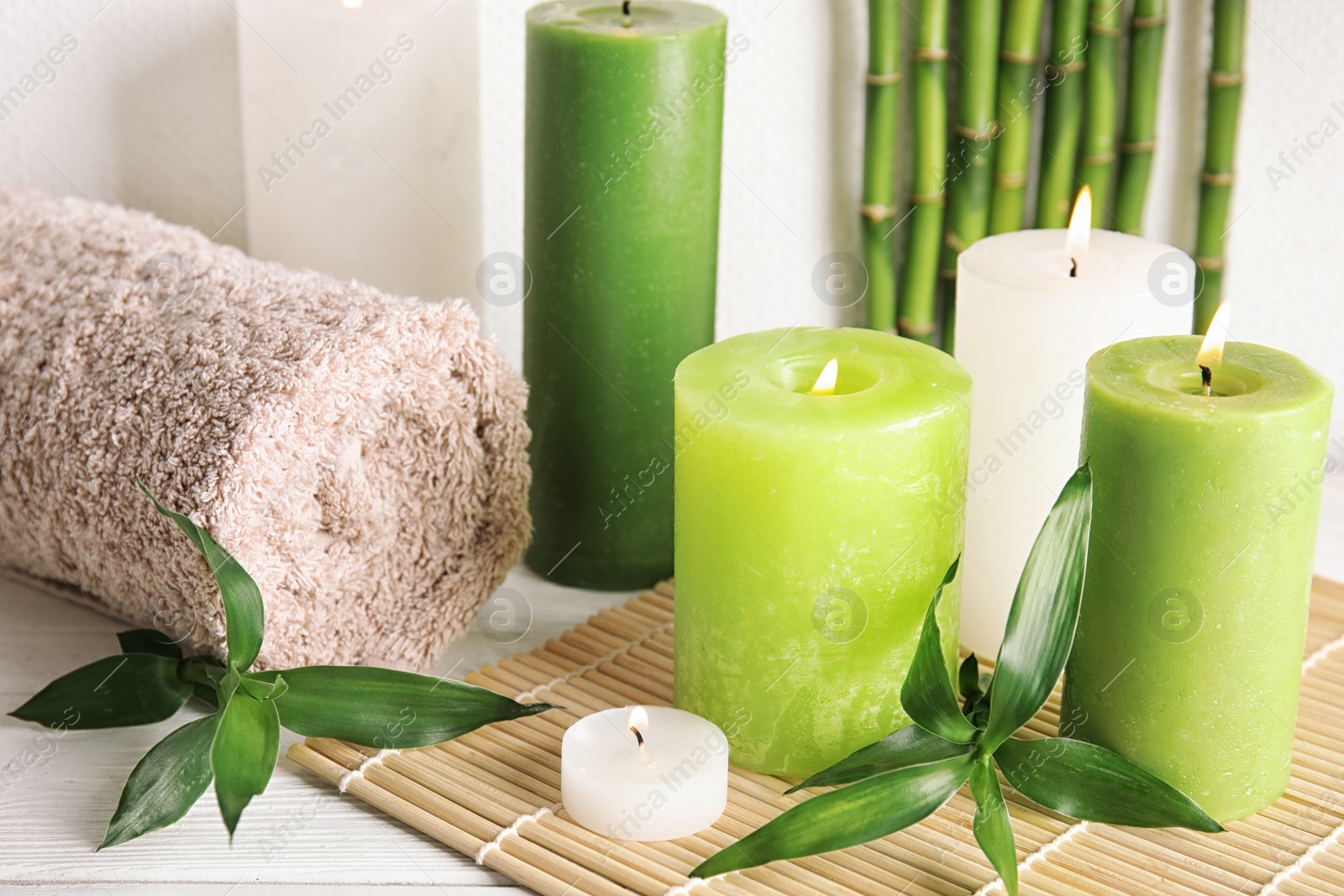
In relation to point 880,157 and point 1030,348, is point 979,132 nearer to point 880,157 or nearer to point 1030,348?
point 880,157

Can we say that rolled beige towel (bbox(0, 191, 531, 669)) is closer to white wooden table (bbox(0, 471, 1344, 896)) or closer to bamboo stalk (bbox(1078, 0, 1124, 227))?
white wooden table (bbox(0, 471, 1344, 896))

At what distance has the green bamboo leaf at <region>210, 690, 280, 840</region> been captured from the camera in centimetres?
56

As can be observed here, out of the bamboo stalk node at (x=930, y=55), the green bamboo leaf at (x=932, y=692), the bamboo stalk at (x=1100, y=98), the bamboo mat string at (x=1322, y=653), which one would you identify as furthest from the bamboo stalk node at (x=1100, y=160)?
the green bamboo leaf at (x=932, y=692)

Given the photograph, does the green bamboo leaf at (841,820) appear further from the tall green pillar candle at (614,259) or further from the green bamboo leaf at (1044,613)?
the tall green pillar candle at (614,259)

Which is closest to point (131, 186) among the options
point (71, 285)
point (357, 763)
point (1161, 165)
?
point (71, 285)

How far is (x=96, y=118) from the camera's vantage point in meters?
0.95

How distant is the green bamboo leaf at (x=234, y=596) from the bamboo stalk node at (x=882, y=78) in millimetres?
542

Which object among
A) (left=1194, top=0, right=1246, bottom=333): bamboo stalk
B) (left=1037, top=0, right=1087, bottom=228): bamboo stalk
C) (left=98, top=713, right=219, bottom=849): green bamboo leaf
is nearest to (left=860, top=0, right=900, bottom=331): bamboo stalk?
(left=1037, top=0, right=1087, bottom=228): bamboo stalk

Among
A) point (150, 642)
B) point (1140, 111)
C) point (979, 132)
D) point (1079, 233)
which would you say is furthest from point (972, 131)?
point (150, 642)

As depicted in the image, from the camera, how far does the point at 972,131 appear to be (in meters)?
0.94

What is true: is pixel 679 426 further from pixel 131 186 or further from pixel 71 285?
pixel 131 186

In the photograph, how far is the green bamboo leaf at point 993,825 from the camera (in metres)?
0.54

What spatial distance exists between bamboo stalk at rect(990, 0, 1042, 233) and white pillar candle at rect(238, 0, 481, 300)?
1.14ft

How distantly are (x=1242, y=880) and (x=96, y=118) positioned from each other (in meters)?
0.82
